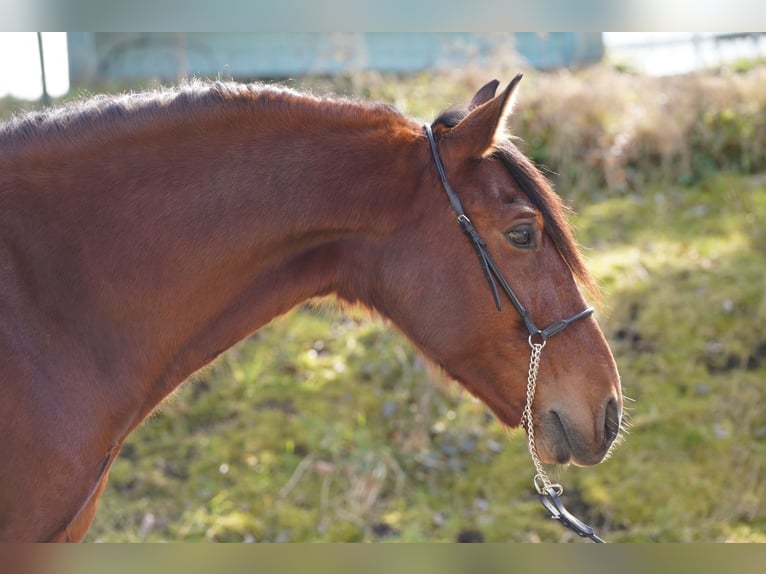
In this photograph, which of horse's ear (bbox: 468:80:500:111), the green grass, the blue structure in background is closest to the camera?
horse's ear (bbox: 468:80:500:111)

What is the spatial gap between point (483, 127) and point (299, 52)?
8436 mm

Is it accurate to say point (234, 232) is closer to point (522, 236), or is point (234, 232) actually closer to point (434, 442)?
point (522, 236)

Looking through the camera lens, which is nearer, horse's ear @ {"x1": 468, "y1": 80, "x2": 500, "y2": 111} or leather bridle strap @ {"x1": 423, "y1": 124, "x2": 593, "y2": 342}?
leather bridle strap @ {"x1": 423, "y1": 124, "x2": 593, "y2": 342}

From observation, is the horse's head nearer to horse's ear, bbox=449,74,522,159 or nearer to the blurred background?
horse's ear, bbox=449,74,522,159

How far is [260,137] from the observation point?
2824mm

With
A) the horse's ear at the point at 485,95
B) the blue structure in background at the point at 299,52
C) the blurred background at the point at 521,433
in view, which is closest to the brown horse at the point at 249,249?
the horse's ear at the point at 485,95

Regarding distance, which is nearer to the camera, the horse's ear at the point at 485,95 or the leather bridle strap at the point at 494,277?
the leather bridle strap at the point at 494,277

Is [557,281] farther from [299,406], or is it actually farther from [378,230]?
[299,406]

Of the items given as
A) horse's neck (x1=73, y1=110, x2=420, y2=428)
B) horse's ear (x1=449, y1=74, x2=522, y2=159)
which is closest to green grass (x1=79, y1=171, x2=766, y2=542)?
horse's neck (x1=73, y1=110, x2=420, y2=428)

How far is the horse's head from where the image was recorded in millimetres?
2842

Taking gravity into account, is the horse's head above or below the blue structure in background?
above

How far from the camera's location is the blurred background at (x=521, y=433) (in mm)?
5895

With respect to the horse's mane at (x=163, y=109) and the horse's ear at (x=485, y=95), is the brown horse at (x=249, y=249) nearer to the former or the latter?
the horse's mane at (x=163, y=109)

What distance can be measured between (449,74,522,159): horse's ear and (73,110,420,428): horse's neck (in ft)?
0.62
